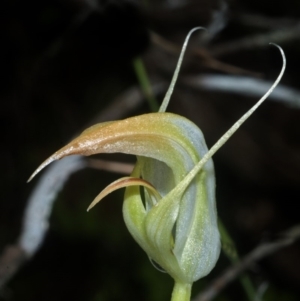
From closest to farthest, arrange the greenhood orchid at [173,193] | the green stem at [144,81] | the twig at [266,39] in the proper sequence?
the greenhood orchid at [173,193] → the green stem at [144,81] → the twig at [266,39]

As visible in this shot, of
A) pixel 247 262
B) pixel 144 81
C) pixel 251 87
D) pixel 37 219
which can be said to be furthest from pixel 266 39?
pixel 37 219

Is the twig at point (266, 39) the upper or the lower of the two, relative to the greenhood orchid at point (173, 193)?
lower

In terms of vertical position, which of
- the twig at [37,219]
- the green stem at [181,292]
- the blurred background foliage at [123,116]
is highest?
the green stem at [181,292]

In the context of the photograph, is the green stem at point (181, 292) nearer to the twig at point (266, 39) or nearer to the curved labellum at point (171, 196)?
the curved labellum at point (171, 196)

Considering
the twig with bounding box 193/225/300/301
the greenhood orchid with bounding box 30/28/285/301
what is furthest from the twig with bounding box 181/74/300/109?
the greenhood orchid with bounding box 30/28/285/301

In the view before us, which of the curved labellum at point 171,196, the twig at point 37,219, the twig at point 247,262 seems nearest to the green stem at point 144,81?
the twig at point 37,219

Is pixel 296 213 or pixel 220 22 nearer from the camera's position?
pixel 220 22

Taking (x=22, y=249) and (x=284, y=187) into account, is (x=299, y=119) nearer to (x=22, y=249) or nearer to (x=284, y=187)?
(x=284, y=187)

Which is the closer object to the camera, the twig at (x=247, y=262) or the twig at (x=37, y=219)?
the twig at (x=37, y=219)

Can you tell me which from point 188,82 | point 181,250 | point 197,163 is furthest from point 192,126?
point 188,82
